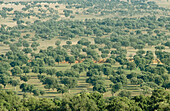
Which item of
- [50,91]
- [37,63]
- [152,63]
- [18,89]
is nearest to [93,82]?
[50,91]

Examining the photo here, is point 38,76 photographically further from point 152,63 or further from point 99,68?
point 152,63

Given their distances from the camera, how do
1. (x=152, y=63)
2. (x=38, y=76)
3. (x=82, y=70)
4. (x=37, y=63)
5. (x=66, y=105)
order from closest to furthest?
(x=66, y=105)
(x=38, y=76)
(x=82, y=70)
(x=37, y=63)
(x=152, y=63)

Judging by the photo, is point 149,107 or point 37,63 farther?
point 37,63

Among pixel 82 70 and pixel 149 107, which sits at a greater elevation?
pixel 149 107

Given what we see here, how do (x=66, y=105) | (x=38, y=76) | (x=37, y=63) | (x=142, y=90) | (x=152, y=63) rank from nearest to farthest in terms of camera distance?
(x=66, y=105)
(x=142, y=90)
(x=38, y=76)
(x=37, y=63)
(x=152, y=63)

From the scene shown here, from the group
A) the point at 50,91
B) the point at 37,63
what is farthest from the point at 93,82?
the point at 37,63

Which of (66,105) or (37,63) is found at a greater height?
(66,105)

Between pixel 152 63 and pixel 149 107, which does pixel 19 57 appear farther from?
pixel 149 107

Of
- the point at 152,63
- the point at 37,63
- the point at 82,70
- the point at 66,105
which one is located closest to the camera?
the point at 66,105
